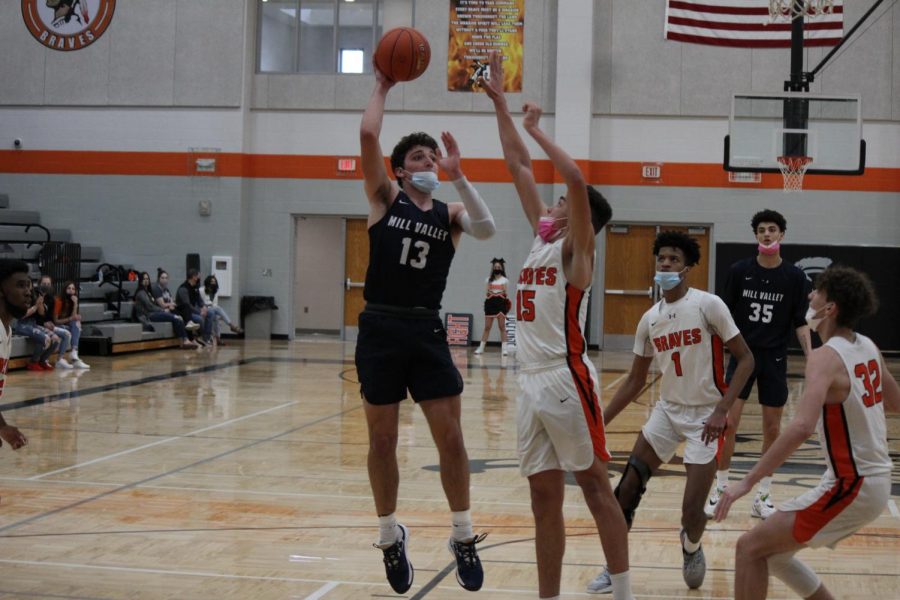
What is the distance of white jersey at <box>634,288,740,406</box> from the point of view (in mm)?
5422

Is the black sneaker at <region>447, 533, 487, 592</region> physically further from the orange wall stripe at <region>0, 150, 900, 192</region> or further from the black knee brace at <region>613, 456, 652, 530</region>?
the orange wall stripe at <region>0, 150, 900, 192</region>

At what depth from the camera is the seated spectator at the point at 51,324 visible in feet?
49.5

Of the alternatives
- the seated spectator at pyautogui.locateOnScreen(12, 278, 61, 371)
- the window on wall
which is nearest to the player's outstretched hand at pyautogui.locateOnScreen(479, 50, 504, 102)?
the seated spectator at pyautogui.locateOnScreen(12, 278, 61, 371)

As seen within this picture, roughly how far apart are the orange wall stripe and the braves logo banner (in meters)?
2.29

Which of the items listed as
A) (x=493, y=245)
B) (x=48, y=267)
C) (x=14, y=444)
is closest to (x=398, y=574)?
(x=14, y=444)

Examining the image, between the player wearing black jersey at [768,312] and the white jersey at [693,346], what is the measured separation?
5.39 feet

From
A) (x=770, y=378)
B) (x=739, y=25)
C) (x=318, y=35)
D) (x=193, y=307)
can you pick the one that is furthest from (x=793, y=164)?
(x=318, y=35)

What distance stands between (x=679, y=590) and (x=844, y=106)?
10.4 metres

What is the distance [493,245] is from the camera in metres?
21.3

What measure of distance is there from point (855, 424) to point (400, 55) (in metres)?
2.54

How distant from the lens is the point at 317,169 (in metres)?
21.7

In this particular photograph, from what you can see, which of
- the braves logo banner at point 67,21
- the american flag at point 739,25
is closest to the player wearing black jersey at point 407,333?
the american flag at point 739,25

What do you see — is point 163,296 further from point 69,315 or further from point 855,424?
point 855,424

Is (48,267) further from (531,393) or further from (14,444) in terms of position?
(531,393)
